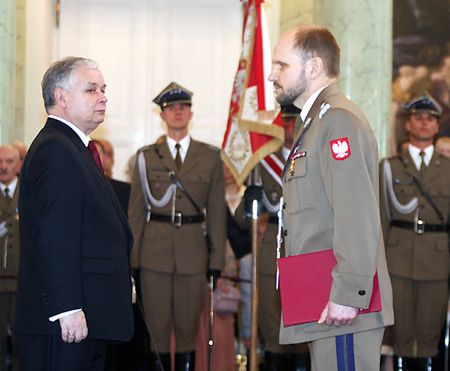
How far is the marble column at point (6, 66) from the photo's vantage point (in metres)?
6.54

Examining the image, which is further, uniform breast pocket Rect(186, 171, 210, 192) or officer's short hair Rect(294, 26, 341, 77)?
uniform breast pocket Rect(186, 171, 210, 192)

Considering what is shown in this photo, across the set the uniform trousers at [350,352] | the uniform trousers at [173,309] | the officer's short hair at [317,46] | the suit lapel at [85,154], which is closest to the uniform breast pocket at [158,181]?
the uniform trousers at [173,309]

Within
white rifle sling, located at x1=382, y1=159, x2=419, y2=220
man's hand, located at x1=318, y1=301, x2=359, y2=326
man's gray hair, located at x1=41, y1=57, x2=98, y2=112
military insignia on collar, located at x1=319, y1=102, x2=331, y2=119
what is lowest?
man's hand, located at x1=318, y1=301, x2=359, y2=326

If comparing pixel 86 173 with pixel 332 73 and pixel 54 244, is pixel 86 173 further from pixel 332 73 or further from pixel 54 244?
pixel 332 73

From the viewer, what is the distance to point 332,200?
122 inches

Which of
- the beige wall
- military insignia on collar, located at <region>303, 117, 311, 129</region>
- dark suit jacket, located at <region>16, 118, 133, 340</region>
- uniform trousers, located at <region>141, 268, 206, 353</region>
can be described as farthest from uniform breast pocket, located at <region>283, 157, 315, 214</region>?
the beige wall

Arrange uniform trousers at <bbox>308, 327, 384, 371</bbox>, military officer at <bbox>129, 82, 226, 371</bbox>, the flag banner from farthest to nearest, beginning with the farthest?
1. military officer at <bbox>129, 82, 226, 371</bbox>
2. the flag banner
3. uniform trousers at <bbox>308, 327, 384, 371</bbox>

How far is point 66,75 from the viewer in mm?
3568

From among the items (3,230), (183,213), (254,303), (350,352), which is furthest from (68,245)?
(3,230)

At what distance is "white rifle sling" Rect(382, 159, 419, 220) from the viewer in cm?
634

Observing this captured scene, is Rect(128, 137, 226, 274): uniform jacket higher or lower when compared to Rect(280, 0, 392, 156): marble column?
lower

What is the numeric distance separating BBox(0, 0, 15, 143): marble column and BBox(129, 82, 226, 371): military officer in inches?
38.3

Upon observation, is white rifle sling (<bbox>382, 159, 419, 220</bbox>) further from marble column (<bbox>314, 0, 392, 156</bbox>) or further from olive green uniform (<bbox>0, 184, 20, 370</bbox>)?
olive green uniform (<bbox>0, 184, 20, 370</bbox>)

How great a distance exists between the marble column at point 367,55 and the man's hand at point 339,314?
342 centimetres
